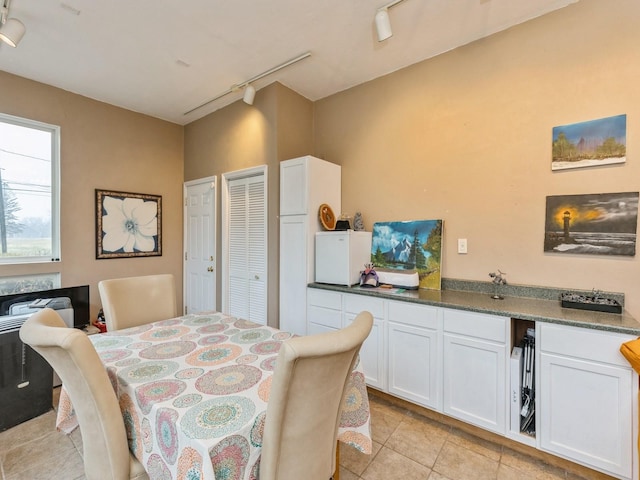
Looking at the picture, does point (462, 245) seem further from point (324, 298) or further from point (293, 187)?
point (293, 187)

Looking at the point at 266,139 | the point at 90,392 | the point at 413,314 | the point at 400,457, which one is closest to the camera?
the point at 90,392

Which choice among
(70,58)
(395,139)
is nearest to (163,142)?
(70,58)

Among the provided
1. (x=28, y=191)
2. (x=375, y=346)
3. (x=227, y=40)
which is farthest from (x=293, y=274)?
(x=28, y=191)

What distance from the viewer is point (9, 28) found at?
1.95m

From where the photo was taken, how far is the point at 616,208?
1.90 meters

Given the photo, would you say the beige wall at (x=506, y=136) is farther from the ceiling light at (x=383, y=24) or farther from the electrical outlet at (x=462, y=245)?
the ceiling light at (x=383, y=24)

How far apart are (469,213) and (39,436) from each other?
3.62 metres

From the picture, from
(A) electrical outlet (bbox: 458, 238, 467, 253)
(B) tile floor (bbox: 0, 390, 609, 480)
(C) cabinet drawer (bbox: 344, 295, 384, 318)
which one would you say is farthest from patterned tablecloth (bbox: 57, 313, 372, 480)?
(A) electrical outlet (bbox: 458, 238, 467, 253)

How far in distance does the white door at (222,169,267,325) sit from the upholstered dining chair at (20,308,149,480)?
2033mm

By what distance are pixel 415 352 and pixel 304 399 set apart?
4.87 ft

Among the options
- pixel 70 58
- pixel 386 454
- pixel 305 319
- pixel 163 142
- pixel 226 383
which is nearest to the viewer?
pixel 226 383

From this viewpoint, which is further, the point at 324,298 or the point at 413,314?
the point at 324,298

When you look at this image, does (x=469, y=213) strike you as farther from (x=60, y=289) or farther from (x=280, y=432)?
(x=60, y=289)

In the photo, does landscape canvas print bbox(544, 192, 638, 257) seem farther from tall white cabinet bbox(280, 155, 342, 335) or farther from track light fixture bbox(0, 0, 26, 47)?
track light fixture bbox(0, 0, 26, 47)
